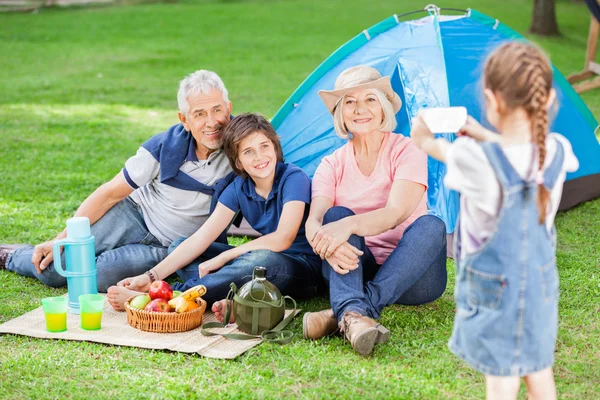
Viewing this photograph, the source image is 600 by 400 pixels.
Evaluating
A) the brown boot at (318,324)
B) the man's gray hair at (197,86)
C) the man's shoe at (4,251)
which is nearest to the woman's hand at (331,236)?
the brown boot at (318,324)

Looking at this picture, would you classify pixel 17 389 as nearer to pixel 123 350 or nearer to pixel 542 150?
pixel 123 350

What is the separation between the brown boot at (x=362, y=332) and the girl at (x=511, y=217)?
749 mm

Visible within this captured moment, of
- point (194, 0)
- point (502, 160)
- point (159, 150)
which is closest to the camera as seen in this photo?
point (502, 160)

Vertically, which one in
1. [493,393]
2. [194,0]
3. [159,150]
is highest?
[194,0]

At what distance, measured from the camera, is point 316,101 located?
447 cm

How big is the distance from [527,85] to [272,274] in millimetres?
1574

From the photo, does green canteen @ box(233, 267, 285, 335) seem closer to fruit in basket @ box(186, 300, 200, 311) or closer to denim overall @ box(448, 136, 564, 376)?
fruit in basket @ box(186, 300, 200, 311)

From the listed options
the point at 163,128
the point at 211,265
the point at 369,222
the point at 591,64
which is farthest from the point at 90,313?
the point at 591,64

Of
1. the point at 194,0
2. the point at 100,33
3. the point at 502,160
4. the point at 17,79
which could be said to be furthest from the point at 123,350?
the point at 194,0

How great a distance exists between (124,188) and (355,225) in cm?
120

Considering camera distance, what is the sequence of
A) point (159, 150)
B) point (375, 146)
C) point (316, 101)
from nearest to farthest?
point (375, 146) → point (159, 150) → point (316, 101)

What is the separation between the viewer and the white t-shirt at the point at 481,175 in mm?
1960

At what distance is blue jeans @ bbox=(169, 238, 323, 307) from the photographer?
325cm

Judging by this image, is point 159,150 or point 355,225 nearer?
point 355,225
